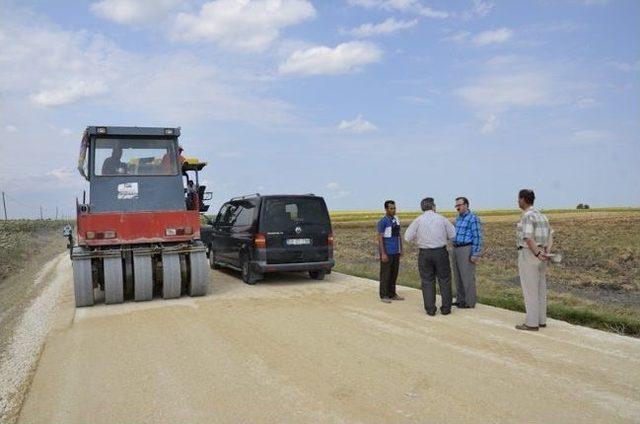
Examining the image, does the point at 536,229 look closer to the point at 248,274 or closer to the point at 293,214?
the point at 293,214

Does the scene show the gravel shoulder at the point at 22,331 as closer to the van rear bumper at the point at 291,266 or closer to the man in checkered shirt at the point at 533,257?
the van rear bumper at the point at 291,266

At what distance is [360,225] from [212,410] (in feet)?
132

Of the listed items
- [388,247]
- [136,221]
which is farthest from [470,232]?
[136,221]

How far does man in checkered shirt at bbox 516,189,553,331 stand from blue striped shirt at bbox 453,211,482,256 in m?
1.39

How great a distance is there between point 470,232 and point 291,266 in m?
4.48

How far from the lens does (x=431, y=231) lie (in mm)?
8914

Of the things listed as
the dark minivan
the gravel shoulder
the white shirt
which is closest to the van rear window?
the dark minivan

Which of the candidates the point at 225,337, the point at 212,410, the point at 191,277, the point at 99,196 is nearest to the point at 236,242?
the point at 191,277

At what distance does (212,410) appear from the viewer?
15.8ft

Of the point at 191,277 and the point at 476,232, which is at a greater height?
the point at 476,232

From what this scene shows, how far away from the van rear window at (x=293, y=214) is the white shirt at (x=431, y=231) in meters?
3.99

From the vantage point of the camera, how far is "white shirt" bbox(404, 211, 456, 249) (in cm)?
889

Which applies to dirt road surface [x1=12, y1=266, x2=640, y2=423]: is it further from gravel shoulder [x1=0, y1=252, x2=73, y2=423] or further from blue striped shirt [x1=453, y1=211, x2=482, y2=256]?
blue striped shirt [x1=453, y1=211, x2=482, y2=256]

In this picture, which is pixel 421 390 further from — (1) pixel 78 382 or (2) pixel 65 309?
(2) pixel 65 309
